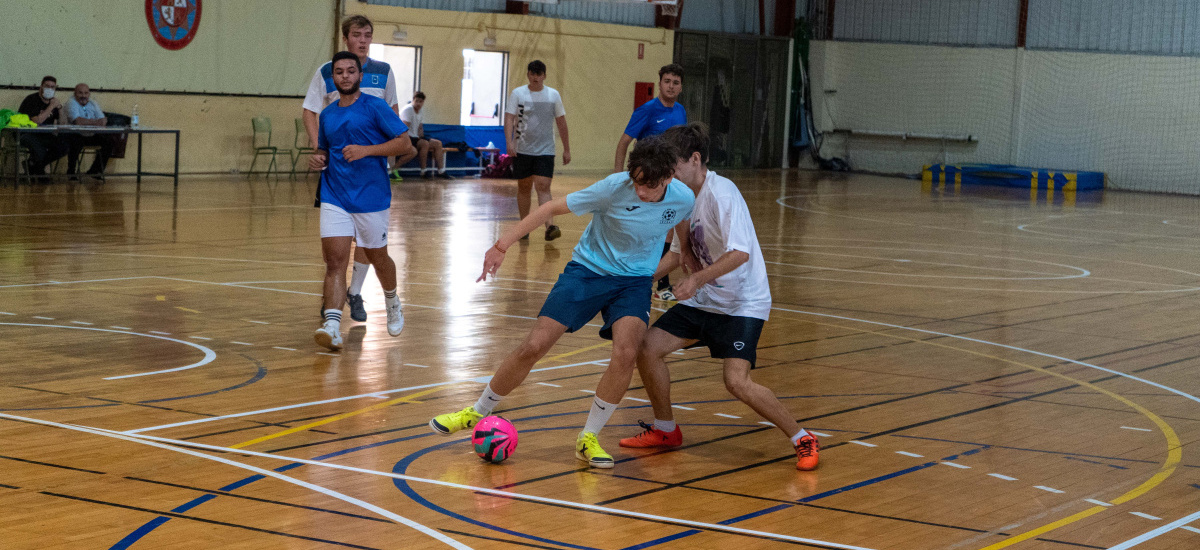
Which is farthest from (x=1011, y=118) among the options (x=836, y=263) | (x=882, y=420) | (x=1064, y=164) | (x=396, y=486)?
(x=396, y=486)

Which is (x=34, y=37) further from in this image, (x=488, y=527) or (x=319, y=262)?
(x=488, y=527)

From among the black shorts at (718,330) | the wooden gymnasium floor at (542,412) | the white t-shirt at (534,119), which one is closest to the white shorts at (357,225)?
the wooden gymnasium floor at (542,412)

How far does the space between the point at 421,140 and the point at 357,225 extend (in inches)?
613

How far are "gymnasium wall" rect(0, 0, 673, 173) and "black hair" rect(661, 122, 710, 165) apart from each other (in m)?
16.0

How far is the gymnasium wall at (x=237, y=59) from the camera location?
19.3 m

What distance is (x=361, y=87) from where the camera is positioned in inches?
342

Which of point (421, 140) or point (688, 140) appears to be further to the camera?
point (421, 140)

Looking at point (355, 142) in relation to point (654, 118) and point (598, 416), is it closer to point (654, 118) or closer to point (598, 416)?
point (598, 416)

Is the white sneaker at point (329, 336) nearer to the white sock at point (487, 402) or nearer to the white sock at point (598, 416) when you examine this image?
the white sock at point (487, 402)

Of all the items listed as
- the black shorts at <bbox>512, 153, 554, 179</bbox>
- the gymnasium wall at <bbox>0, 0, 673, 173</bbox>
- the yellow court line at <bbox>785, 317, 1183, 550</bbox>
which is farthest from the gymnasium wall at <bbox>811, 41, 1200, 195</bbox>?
the yellow court line at <bbox>785, 317, 1183, 550</bbox>

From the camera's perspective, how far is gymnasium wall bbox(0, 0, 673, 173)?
63.3ft

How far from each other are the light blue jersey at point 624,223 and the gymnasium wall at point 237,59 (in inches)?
624

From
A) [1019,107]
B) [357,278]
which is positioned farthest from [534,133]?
[1019,107]

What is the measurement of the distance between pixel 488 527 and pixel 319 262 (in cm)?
740
